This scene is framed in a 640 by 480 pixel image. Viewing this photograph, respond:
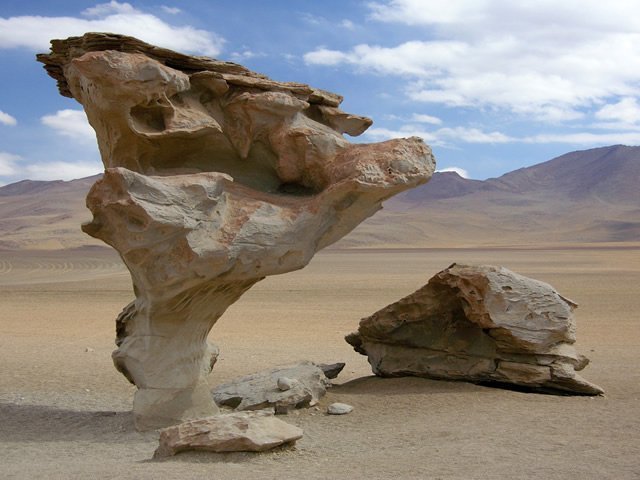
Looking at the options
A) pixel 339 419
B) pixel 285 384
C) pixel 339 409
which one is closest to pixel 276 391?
pixel 285 384

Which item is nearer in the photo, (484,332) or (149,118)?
(149,118)

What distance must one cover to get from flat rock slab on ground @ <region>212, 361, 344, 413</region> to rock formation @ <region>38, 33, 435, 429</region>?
2.20 feet

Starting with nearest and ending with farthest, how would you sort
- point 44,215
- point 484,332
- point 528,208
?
point 484,332 < point 44,215 < point 528,208

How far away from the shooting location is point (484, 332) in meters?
10.8

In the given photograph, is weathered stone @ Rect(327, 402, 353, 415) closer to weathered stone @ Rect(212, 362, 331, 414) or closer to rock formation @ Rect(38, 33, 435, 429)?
weathered stone @ Rect(212, 362, 331, 414)

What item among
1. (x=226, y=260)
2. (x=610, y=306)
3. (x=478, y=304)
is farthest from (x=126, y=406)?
(x=610, y=306)

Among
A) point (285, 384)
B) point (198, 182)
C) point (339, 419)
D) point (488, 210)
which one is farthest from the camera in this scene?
point (488, 210)

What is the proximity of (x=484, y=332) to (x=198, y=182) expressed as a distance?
497 cm

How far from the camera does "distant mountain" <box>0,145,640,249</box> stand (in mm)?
92938

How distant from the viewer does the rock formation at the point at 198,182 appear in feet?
26.3

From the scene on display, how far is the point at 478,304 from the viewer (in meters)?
10.2

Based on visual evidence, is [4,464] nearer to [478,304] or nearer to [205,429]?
[205,429]

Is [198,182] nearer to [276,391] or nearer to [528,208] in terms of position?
[276,391]

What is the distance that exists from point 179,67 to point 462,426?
17.6ft
